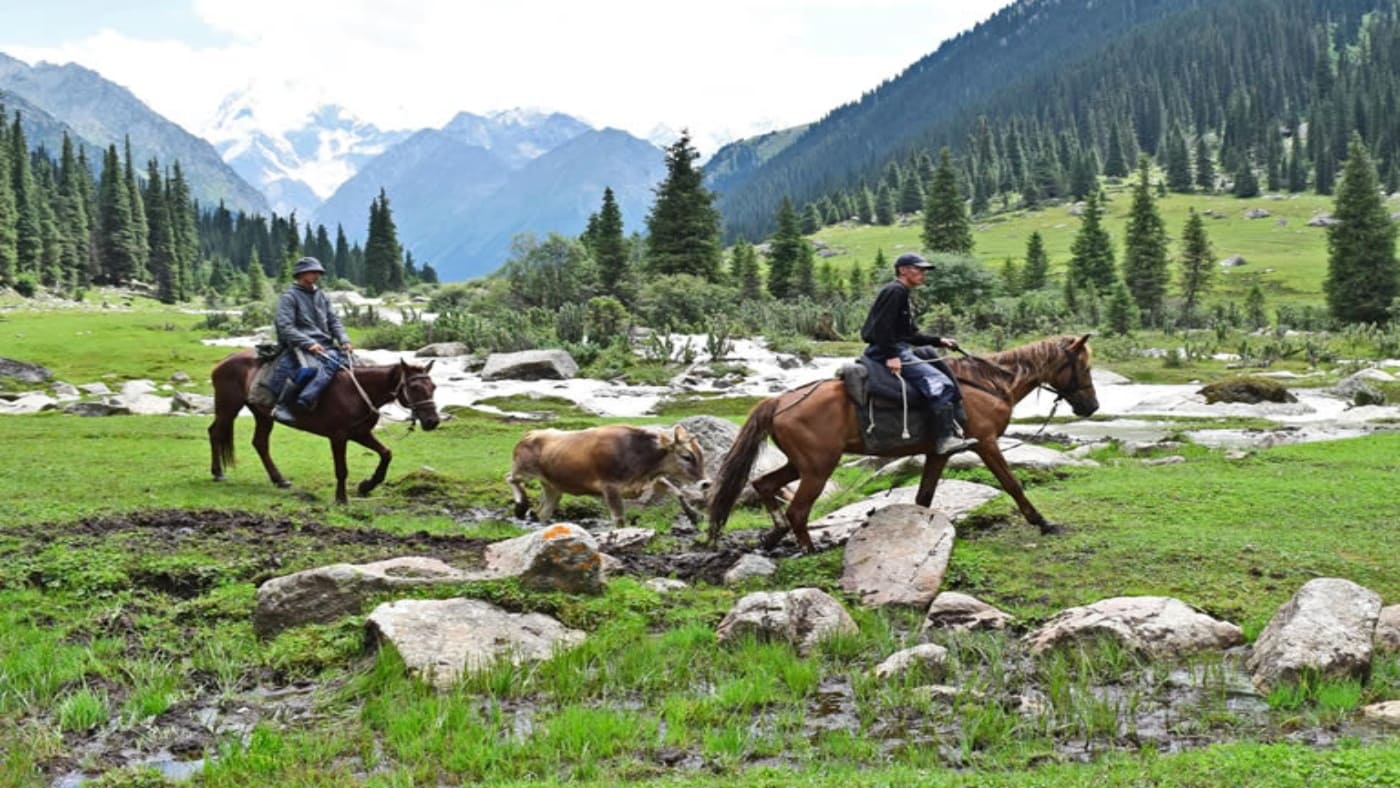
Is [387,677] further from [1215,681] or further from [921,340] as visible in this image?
[921,340]

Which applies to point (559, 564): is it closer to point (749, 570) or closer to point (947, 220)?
point (749, 570)

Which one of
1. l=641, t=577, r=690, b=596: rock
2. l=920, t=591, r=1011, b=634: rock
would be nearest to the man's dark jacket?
l=920, t=591, r=1011, b=634: rock

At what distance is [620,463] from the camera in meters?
14.2

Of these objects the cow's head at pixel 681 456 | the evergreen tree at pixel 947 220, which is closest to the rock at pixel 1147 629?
the cow's head at pixel 681 456

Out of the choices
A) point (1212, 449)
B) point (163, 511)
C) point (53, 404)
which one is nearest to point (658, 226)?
point (53, 404)

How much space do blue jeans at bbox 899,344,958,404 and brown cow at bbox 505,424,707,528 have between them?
3.83 meters

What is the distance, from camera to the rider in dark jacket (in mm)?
11672

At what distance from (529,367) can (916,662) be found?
118ft

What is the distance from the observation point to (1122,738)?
22.3 feet

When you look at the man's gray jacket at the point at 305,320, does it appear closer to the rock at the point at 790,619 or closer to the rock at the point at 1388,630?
the rock at the point at 790,619

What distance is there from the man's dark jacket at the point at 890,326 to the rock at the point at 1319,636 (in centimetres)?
498

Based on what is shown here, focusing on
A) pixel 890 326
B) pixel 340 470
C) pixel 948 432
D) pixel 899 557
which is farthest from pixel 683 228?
pixel 899 557

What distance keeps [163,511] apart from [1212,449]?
19325mm

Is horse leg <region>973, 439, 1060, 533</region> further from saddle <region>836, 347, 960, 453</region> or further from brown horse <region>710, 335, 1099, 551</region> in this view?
saddle <region>836, 347, 960, 453</region>
